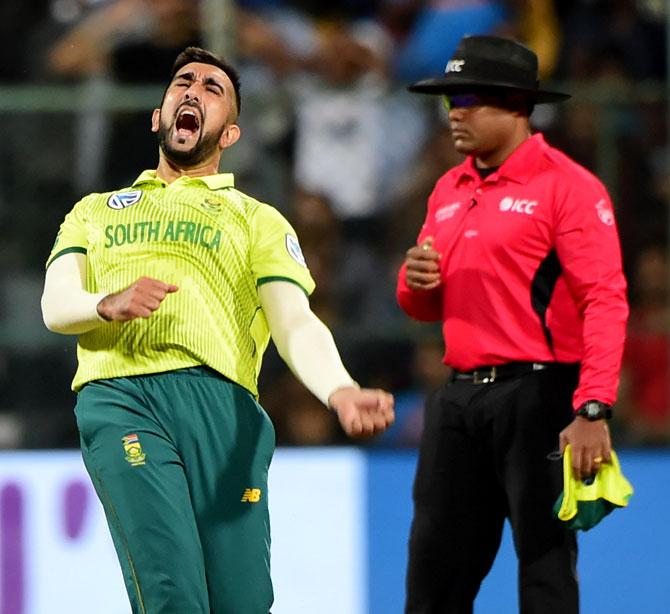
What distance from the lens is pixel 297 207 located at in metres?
7.57

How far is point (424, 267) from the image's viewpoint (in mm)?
5125

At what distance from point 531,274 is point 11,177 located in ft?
10.5

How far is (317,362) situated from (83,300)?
1.99ft

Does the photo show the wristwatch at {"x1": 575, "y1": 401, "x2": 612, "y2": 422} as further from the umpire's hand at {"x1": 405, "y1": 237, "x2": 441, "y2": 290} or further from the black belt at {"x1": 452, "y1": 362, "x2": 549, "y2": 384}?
the umpire's hand at {"x1": 405, "y1": 237, "x2": 441, "y2": 290}

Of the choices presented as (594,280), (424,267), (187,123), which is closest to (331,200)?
(424,267)

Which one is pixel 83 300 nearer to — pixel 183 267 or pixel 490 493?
pixel 183 267

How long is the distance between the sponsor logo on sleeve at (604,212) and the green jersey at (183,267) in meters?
1.08

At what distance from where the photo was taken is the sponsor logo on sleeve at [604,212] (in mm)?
5062

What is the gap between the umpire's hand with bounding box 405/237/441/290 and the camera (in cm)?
512

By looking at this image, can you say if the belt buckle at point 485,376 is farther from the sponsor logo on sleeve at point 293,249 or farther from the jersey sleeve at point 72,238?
the jersey sleeve at point 72,238

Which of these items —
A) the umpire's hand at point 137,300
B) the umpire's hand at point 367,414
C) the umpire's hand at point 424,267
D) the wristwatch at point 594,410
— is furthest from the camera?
the umpire's hand at point 424,267

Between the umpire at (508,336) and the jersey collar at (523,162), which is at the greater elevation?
the jersey collar at (523,162)

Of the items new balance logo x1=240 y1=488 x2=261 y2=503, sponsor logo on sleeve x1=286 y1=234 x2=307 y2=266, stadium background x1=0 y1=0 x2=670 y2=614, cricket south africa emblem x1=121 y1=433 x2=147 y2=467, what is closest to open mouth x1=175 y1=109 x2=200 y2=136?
sponsor logo on sleeve x1=286 y1=234 x2=307 y2=266

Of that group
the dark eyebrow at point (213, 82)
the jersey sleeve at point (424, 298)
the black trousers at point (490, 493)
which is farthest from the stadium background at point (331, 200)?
the dark eyebrow at point (213, 82)
